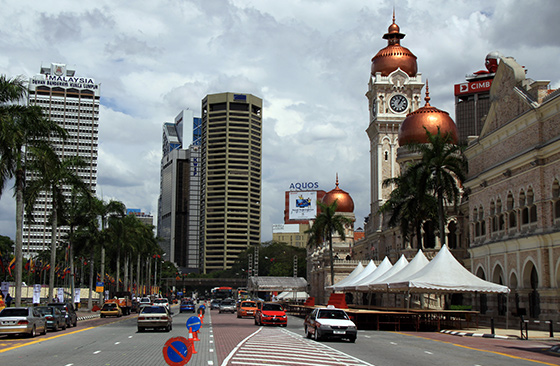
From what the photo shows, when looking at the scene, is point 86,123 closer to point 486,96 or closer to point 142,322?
point 486,96

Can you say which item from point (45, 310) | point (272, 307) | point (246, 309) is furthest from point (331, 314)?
point (246, 309)

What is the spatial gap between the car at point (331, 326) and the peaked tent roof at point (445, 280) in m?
8.12

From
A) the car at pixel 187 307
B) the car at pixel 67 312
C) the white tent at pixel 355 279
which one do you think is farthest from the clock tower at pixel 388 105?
the car at pixel 67 312

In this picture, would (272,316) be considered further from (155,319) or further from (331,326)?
(331,326)

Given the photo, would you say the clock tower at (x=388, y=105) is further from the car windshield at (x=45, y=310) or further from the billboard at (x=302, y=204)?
the billboard at (x=302, y=204)

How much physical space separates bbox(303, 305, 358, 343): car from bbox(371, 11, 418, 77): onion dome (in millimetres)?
69106

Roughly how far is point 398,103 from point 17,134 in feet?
207

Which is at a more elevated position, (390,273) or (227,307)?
(390,273)

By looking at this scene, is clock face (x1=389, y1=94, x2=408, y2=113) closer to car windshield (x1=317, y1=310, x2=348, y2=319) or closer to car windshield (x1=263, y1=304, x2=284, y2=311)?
car windshield (x1=263, y1=304, x2=284, y2=311)

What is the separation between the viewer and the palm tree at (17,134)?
36.8 metres

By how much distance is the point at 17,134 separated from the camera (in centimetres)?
3747

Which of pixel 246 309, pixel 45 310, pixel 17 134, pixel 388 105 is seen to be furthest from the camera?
pixel 388 105

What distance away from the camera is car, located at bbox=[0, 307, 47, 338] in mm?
28516

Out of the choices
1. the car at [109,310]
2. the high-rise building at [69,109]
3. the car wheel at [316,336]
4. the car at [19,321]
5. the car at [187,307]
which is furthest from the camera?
the high-rise building at [69,109]
